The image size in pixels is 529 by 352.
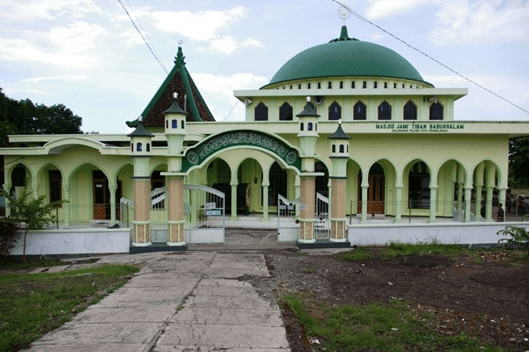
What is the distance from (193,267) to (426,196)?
13.8m

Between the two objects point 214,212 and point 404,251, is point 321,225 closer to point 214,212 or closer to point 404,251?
point 404,251

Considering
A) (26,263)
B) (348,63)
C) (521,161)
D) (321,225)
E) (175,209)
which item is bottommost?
Result: (26,263)

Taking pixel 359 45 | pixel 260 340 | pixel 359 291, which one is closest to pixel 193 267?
pixel 359 291

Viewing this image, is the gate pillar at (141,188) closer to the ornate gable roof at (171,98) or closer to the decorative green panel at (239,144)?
the decorative green panel at (239,144)

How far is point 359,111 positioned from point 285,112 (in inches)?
146

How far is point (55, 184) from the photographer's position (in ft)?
61.3

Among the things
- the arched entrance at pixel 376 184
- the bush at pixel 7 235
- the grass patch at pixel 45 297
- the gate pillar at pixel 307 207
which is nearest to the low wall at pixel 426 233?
the gate pillar at pixel 307 207

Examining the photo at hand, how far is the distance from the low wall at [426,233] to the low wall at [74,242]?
729 centimetres

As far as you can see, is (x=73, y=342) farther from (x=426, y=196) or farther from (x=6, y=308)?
(x=426, y=196)

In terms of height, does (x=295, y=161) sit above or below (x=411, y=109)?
below

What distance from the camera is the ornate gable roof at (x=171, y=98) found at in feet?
66.9

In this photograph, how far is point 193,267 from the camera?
34.0 feet

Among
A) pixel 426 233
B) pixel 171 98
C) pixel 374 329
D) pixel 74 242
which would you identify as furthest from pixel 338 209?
pixel 171 98

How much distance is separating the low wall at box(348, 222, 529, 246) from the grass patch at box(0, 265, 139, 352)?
282 inches
